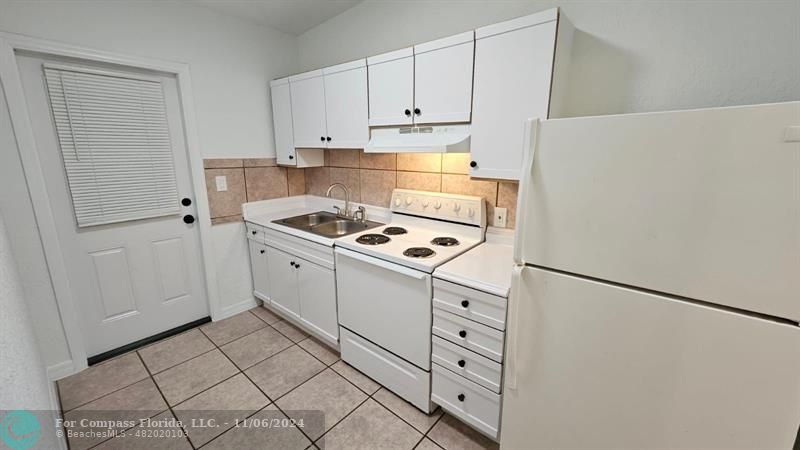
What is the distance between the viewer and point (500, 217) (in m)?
1.94

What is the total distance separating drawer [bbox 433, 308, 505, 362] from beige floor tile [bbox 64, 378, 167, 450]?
1702mm

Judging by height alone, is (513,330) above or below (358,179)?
below

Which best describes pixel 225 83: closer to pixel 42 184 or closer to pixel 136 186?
pixel 136 186

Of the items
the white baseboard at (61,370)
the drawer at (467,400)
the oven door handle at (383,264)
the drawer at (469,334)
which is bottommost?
the white baseboard at (61,370)

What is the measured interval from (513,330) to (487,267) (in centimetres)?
40

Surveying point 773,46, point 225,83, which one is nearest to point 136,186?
point 225,83

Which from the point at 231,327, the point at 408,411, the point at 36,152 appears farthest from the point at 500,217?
the point at 36,152

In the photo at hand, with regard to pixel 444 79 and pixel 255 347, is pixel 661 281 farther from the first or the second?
pixel 255 347

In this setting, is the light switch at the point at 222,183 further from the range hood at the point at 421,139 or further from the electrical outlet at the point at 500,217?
the electrical outlet at the point at 500,217

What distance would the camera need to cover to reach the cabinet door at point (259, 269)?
2757mm

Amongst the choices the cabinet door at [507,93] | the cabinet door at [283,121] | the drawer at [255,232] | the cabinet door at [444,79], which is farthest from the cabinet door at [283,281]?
the cabinet door at [507,93]

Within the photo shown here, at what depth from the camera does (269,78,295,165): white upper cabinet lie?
2.69 metres

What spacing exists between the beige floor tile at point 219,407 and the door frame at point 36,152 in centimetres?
101

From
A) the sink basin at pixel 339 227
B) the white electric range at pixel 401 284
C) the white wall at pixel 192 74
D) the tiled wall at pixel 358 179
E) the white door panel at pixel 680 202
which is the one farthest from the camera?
the sink basin at pixel 339 227
